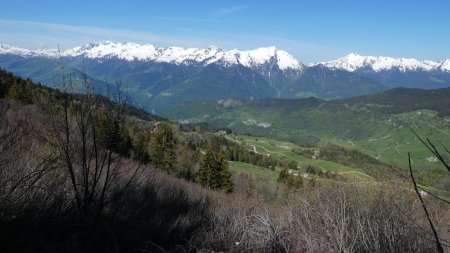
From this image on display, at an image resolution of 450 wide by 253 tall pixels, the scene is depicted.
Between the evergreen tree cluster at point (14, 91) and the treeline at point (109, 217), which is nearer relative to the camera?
the treeline at point (109, 217)

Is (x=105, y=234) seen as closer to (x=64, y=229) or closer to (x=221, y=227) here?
(x=64, y=229)

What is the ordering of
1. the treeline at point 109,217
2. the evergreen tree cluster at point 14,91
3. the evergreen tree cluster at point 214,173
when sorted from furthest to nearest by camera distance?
the evergreen tree cluster at point 214,173, the evergreen tree cluster at point 14,91, the treeline at point 109,217

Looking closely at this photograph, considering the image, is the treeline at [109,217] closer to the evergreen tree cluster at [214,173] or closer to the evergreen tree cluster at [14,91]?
the evergreen tree cluster at [14,91]

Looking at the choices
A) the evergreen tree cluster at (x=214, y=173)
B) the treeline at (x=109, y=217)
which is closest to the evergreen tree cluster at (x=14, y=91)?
the evergreen tree cluster at (x=214, y=173)

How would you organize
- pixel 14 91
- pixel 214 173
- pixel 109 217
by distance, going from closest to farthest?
pixel 109 217 → pixel 14 91 → pixel 214 173

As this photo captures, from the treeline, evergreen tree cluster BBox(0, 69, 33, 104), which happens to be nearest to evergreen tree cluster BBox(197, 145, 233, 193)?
evergreen tree cluster BBox(0, 69, 33, 104)

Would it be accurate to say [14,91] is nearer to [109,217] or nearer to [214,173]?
[214,173]

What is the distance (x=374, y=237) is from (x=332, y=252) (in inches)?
23.2

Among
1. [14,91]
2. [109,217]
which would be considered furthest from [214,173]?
[109,217]

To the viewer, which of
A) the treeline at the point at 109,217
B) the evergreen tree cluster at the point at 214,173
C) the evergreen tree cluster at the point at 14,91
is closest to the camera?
the treeline at the point at 109,217

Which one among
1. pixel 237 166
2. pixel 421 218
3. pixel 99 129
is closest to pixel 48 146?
pixel 99 129

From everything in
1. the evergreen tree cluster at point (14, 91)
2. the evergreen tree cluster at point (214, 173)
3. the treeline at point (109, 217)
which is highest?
the treeline at point (109, 217)

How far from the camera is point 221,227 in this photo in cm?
641

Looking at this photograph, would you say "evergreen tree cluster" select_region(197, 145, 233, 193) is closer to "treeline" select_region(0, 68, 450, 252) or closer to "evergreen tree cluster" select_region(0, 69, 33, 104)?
"evergreen tree cluster" select_region(0, 69, 33, 104)
